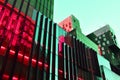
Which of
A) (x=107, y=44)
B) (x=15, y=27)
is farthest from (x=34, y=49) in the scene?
(x=107, y=44)

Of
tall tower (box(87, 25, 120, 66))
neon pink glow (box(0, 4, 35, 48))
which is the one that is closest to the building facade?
neon pink glow (box(0, 4, 35, 48))

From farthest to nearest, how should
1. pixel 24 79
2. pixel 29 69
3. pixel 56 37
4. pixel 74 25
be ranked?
pixel 74 25 → pixel 56 37 → pixel 29 69 → pixel 24 79

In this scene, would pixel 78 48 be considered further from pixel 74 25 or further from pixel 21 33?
pixel 74 25

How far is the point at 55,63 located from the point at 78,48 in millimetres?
12279

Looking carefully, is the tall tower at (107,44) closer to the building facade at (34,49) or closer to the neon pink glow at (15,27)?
the building facade at (34,49)

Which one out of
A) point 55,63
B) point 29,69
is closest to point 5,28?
point 29,69

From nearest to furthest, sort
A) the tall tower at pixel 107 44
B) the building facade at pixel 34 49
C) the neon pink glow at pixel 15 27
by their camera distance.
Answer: the building facade at pixel 34 49 → the neon pink glow at pixel 15 27 → the tall tower at pixel 107 44

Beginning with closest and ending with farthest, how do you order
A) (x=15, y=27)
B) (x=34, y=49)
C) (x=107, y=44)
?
1. (x=15, y=27)
2. (x=34, y=49)
3. (x=107, y=44)

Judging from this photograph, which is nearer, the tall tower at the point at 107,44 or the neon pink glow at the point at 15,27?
the neon pink glow at the point at 15,27

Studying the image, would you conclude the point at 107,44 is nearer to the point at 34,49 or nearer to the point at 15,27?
the point at 34,49

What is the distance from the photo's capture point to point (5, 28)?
74.0 ft

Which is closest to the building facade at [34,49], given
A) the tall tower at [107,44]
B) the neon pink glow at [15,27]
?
the neon pink glow at [15,27]

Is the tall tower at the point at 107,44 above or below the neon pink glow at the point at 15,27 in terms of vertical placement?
above

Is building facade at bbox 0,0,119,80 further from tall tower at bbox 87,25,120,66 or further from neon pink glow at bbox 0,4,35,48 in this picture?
tall tower at bbox 87,25,120,66
